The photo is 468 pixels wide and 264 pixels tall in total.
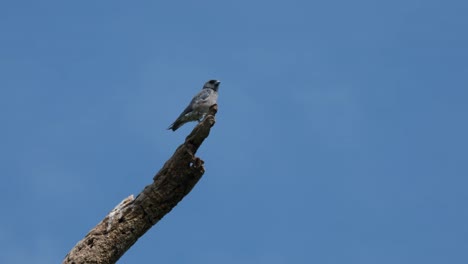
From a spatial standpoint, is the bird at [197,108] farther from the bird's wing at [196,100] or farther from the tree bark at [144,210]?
the tree bark at [144,210]

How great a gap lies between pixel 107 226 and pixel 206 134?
5.38 feet

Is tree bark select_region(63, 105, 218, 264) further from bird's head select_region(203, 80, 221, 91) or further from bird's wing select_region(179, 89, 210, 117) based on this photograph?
bird's head select_region(203, 80, 221, 91)

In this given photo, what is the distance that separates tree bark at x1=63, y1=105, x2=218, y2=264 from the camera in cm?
919

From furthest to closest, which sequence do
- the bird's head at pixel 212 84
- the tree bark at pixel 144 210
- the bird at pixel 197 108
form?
the bird's head at pixel 212 84
the bird at pixel 197 108
the tree bark at pixel 144 210

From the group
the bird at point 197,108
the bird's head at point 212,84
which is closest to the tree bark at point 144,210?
the bird at point 197,108

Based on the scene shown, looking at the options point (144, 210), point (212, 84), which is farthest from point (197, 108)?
point (144, 210)

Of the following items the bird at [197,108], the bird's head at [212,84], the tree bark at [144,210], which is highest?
the bird's head at [212,84]

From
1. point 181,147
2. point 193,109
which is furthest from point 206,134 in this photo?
point 193,109

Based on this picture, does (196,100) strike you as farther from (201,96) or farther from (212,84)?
(212,84)

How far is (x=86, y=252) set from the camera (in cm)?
917

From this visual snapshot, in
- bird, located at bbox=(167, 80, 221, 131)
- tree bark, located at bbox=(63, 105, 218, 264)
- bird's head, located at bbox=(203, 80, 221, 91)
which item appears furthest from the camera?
bird's head, located at bbox=(203, 80, 221, 91)

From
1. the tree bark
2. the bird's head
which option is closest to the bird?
the bird's head

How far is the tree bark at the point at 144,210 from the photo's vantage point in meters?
9.19

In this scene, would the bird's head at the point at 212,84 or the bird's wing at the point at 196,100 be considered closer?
the bird's wing at the point at 196,100
